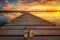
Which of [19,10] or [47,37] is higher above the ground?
[19,10]

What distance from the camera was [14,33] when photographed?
2600mm

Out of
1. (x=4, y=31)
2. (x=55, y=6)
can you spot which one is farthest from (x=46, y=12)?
(x=4, y=31)

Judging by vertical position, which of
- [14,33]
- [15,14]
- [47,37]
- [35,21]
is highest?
[15,14]

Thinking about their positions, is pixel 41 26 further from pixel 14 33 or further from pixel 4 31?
pixel 4 31

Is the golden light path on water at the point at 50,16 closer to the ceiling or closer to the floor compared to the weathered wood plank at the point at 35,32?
closer to the ceiling

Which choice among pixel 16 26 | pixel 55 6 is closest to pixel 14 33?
pixel 16 26

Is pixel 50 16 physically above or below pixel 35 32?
above

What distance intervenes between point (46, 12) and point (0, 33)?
3.25ft

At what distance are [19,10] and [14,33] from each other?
46 cm

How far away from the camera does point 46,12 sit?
8.55 feet

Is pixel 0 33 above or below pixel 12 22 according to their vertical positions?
below

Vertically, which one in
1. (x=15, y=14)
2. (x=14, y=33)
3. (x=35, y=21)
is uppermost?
(x=15, y=14)

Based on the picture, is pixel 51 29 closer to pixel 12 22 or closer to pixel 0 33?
pixel 12 22

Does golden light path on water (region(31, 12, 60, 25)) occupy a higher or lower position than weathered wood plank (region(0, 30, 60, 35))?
higher
